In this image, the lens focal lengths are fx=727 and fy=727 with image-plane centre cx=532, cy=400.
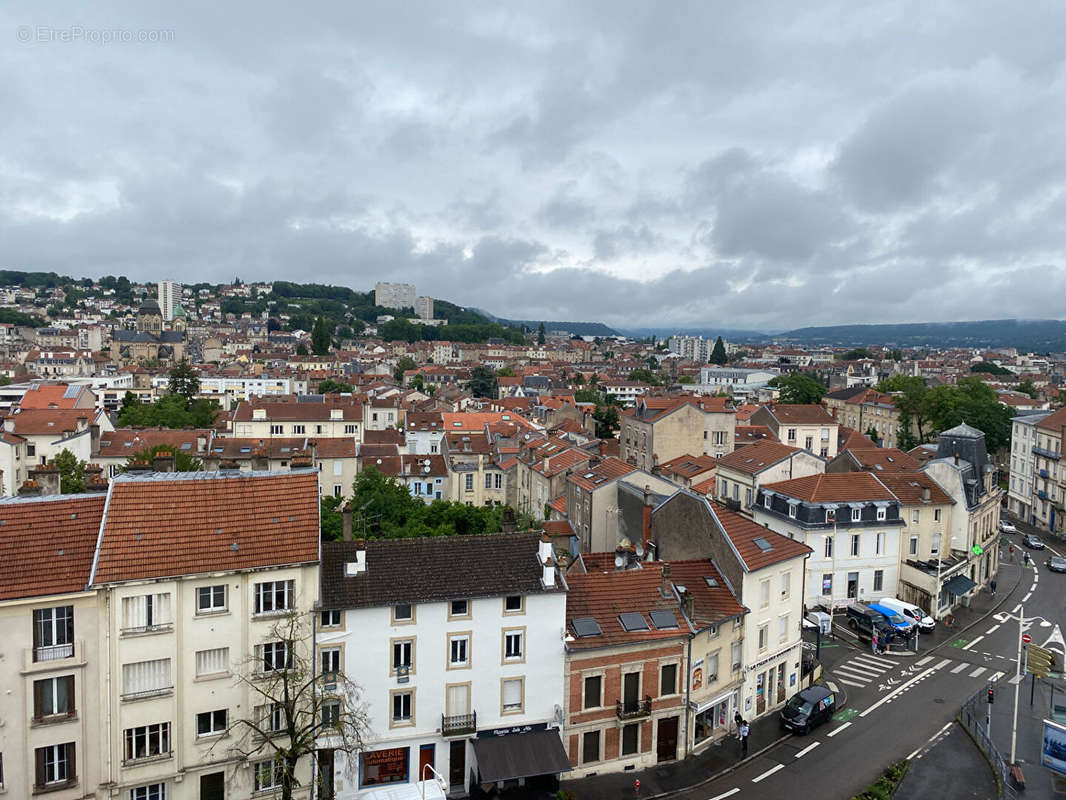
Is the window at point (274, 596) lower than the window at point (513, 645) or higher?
higher

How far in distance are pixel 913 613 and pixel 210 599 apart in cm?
3569

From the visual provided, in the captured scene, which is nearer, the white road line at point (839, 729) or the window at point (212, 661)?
the window at point (212, 661)

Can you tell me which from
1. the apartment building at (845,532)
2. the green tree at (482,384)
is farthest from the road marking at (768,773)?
the green tree at (482,384)

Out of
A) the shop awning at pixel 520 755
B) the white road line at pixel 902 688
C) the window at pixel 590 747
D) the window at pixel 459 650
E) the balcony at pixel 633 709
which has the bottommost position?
the white road line at pixel 902 688

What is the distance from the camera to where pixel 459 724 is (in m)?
24.6

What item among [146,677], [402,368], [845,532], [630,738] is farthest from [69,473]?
[402,368]

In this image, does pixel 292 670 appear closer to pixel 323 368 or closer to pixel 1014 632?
pixel 1014 632

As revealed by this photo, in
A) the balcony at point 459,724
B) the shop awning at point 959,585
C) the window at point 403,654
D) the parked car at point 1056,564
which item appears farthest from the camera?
the parked car at point 1056,564

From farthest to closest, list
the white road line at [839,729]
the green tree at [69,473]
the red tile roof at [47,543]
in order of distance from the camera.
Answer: the green tree at [69,473] → the white road line at [839,729] → the red tile roof at [47,543]

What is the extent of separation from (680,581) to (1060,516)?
51.9 m

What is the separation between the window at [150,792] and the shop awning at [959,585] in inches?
1574

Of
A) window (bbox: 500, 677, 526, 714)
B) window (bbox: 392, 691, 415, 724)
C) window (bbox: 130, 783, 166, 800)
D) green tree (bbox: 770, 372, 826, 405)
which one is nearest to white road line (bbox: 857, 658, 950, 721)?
window (bbox: 500, 677, 526, 714)

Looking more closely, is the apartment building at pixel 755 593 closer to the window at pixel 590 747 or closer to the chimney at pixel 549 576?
the window at pixel 590 747

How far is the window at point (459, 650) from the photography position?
24531 mm
